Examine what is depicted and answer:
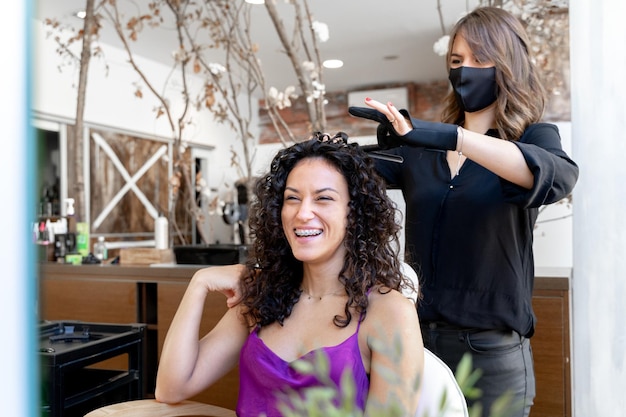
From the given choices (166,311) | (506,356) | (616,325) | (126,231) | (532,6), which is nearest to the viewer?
(616,325)

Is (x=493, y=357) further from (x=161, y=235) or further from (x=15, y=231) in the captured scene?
(x=161, y=235)

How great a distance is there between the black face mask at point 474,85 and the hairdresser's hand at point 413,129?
25cm

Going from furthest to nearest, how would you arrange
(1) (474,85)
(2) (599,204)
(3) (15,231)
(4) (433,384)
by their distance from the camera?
(1) (474,85) < (2) (599,204) < (4) (433,384) < (3) (15,231)

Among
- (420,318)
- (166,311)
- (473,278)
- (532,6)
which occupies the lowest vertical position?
(166,311)

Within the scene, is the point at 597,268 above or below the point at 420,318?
above

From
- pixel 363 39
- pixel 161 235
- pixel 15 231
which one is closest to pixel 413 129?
pixel 15 231

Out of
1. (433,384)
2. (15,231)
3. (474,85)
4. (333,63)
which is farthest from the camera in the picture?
(333,63)

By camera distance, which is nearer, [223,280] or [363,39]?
[223,280]

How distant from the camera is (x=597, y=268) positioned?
138cm

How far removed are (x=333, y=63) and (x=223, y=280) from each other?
5525mm

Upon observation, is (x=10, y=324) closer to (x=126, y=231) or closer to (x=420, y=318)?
(x=420, y=318)

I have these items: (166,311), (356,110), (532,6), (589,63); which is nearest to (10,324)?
(356,110)

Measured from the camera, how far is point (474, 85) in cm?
148

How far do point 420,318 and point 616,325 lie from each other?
1.42ft
